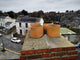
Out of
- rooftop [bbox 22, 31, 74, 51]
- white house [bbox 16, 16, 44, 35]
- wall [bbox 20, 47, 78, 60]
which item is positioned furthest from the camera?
white house [bbox 16, 16, 44, 35]

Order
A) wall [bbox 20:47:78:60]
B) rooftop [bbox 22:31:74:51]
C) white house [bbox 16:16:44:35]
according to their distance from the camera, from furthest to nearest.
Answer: white house [bbox 16:16:44:35] < rooftop [bbox 22:31:74:51] < wall [bbox 20:47:78:60]

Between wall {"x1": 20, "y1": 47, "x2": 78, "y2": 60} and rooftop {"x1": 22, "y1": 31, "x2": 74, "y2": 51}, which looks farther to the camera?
rooftop {"x1": 22, "y1": 31, "x2": 74, "y2": 51}

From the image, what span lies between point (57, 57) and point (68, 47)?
364 mm

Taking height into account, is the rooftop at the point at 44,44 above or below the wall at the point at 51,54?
above

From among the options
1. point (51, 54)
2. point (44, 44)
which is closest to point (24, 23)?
point (44, 44)

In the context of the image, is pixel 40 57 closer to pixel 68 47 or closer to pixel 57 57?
pixel 57 57

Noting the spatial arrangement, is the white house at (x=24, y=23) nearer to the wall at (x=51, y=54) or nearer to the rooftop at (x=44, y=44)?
the rooftop at (x=44, y=44)

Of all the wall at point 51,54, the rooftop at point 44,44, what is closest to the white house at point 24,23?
the rooftop at point 44,44

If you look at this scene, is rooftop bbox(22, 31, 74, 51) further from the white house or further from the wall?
the white house

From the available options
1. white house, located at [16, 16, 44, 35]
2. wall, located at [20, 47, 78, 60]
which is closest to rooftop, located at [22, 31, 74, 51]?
wall, located at [20, 47, 78, 60]

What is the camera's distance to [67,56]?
6.22 ft

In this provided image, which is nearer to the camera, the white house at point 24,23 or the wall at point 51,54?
the wall at point 51,54

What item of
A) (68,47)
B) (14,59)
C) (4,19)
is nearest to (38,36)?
(68,47)

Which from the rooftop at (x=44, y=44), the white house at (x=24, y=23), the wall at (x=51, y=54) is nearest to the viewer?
the wall at (x=51, y=54)
